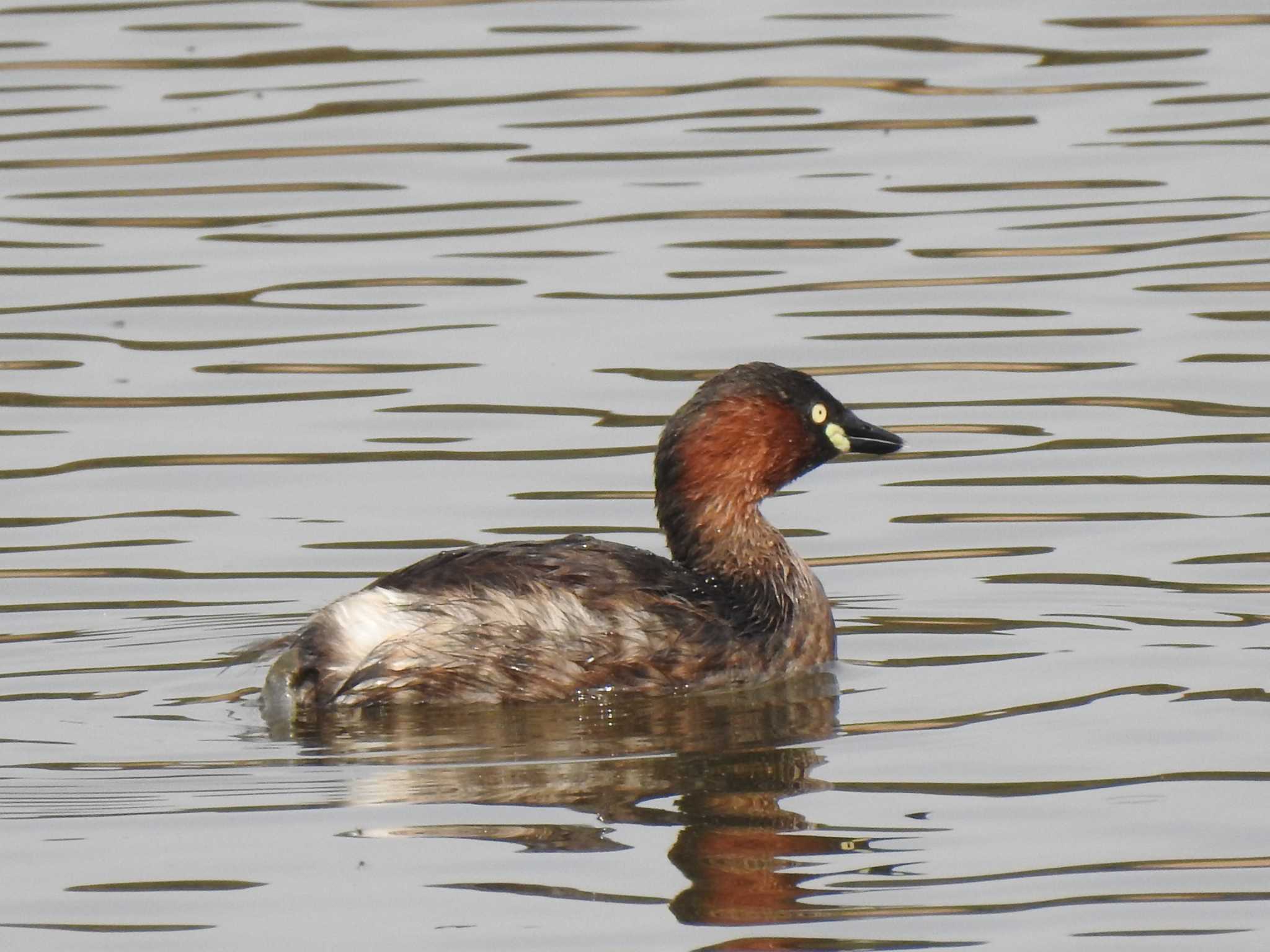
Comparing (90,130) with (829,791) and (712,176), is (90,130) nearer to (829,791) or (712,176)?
(712,176)

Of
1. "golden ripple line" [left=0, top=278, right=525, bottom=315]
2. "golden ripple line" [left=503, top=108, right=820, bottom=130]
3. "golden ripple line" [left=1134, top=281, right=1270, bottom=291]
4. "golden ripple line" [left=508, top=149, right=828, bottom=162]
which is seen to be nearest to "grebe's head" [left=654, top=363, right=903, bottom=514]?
"golden ripple line" [left=1134, top=281, right=1270, bottom=291]

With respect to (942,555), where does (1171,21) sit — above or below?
above

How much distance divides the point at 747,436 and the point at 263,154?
17.5ft

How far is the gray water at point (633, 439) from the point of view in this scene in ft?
20.1

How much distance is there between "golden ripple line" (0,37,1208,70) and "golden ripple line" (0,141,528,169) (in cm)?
112

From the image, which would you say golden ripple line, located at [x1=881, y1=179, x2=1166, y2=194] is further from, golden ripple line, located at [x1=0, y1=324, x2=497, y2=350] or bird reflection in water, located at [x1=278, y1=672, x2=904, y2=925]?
bird reflection in water, located at [x1=278, y1=672, x2=904, y2=925]

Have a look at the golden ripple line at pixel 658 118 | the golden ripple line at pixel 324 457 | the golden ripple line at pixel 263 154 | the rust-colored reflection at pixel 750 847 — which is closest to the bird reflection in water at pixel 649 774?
the rust-colored reflection at pixel 750 847

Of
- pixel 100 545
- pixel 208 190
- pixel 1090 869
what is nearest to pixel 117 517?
pixel 100 545

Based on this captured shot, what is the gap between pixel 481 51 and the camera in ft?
46.7

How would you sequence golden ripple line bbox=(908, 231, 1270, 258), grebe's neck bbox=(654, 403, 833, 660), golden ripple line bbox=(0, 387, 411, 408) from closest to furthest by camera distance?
grebe's neck bbox=(654, 403, 833, 660), golden ripple line bbox=(0, 387, 411, 408), golden ripple line bbox=(908, 231, 1270, 258)

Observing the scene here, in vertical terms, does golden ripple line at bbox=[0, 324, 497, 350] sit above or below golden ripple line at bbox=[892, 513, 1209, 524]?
above

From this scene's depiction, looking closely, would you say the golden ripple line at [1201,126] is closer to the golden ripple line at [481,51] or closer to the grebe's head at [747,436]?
the golden ripple line at [481,51]

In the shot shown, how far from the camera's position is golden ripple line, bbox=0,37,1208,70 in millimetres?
14094

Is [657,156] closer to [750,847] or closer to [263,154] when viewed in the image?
[263,154]
